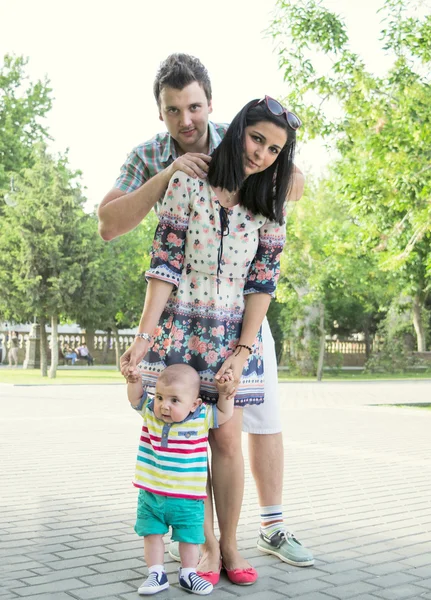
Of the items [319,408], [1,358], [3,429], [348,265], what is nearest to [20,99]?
[1,358]

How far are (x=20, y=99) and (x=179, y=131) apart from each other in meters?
40.4

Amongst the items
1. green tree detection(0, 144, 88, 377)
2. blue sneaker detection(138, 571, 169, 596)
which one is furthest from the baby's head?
green tree detection(0, 144, 88, 377)

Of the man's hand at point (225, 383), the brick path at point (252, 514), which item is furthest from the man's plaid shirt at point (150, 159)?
the brick path at point (252, 514)

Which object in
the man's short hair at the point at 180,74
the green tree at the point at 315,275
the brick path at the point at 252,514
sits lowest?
the brick path at the point at 252,514

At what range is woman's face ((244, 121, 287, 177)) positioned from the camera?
378 centimetres

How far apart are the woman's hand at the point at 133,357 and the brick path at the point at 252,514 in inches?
37.0

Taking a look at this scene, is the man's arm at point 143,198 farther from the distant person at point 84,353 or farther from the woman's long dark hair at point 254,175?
the distant person at point 84,353

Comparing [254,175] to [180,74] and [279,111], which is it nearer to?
[279,111]

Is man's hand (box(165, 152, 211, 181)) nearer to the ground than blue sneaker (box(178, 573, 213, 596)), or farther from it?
farther from it

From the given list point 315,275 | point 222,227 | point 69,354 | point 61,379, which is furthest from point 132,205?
point 69,354

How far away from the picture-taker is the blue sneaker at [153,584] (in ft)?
12.0

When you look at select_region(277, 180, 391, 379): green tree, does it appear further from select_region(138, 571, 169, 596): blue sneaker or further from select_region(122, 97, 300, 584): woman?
select_region(138, 571, 169, 596): blue sneaker

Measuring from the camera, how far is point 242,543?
4.79 metres

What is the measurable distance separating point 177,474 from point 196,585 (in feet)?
1.54
